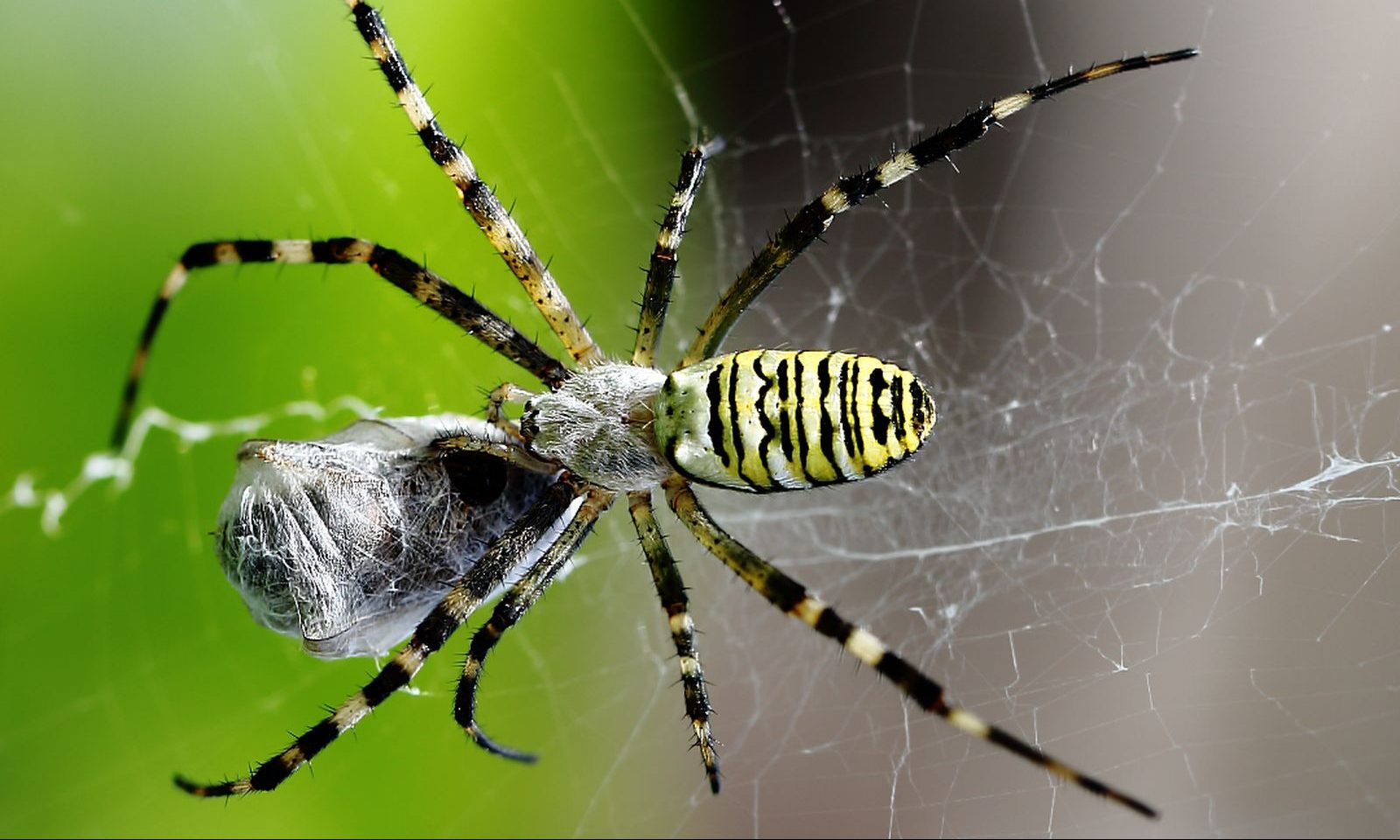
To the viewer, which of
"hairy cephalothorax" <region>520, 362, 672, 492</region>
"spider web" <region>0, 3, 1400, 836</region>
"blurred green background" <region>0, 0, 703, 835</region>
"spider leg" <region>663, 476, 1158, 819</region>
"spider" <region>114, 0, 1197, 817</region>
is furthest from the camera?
"blurred green background" <region>0, 0, 703, 835</region>

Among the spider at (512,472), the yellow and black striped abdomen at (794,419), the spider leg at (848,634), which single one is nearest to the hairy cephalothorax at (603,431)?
the spider at (512,472)

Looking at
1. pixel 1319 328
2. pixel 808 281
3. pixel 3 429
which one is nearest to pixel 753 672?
pixel 808 281

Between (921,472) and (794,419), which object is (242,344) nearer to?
(794,419)

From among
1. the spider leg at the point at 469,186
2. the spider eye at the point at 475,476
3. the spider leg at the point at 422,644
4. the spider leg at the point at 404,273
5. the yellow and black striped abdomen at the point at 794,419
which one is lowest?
the spider leg at the point at 422,644

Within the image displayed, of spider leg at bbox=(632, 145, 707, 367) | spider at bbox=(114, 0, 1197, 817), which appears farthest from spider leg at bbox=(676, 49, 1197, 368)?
spider leg at bbox=(632, 145, 707, 367)

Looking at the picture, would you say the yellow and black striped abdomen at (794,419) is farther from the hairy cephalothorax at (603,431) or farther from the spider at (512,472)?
the hairy cephalothorax at (603,431)

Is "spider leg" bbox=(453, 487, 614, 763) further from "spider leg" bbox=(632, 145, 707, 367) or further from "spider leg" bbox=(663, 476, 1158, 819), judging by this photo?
"spider leg" bbox=(632, 145, 707, 367)

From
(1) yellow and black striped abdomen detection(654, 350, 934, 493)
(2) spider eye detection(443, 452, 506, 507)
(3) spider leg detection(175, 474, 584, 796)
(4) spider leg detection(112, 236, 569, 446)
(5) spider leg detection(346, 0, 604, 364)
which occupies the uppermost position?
(5) spider leg detection(346, 0, 604, 364)

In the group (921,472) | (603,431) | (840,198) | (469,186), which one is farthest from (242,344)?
(921,472)
